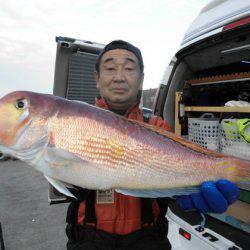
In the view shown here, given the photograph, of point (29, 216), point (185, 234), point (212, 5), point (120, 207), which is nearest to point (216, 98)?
point (212, 5)

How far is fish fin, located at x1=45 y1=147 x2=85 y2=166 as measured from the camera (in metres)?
1.86

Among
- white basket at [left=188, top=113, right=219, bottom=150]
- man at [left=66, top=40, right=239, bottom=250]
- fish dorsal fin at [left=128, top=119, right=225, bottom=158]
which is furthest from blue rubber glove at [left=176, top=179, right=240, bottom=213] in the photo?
white basket at [left=188, top=113, right=219, bottom=150]

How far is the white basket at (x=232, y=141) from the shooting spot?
3.34 m

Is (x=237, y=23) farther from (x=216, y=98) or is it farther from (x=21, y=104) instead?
(x=21, y=104)

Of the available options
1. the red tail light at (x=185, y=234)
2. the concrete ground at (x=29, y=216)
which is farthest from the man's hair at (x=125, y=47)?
the concrete ground at (x=29, y=216)

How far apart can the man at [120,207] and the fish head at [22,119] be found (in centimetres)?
72

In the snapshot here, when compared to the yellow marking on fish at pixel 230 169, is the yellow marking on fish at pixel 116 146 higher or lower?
higher

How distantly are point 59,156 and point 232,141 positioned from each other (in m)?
2.17

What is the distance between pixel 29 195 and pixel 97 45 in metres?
4.95

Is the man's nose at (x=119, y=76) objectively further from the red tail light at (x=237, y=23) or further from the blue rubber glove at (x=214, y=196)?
the red tail light at (x=237, y=23)

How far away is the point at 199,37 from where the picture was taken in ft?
11.2

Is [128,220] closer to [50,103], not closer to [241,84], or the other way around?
[50,103]

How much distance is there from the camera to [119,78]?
2574 millimetres

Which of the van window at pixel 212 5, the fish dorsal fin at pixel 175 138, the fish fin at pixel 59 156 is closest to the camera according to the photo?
the fish fin at pixel 59 156
